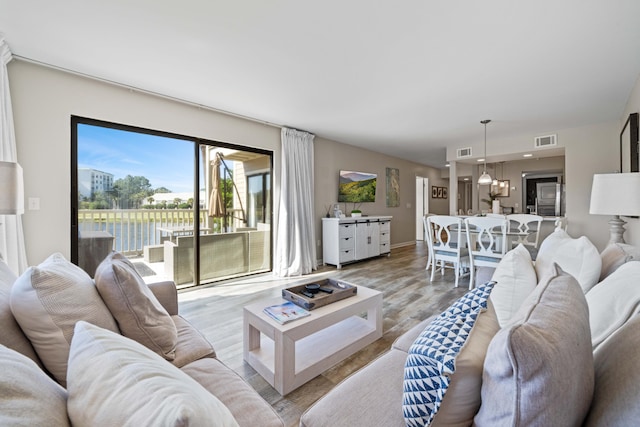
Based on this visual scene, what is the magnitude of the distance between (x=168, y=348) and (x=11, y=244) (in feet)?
7.10

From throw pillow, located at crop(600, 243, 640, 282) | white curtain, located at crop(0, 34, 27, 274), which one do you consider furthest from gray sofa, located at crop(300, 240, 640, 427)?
white curtain, located at crop(0, 34, 27, 274)

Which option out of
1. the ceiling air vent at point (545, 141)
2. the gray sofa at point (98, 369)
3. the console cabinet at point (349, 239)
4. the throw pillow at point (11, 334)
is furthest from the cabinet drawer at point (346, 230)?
the throw pillow at point (11, 334)

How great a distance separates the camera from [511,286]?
109 centimetres

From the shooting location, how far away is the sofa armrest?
175cm

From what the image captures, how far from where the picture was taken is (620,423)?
0.53 metres

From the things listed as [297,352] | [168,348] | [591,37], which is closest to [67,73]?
[168,348]

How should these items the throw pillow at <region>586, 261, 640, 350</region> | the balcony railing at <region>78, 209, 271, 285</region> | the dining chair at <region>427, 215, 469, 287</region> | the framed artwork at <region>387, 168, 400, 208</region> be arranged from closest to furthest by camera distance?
1. the throw pillow at <region>586, 261, 640, 350</region>
2. the balcony railing at <region>78, 209, 271, 285</region>
3. the dining chair at <region>427, 215, 469, 287</region>
4. the framed artwork at <region>387, 168, 400, 208</region>

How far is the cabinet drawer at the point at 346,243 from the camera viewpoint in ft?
16.4

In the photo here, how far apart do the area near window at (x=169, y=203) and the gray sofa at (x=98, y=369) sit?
192 cm

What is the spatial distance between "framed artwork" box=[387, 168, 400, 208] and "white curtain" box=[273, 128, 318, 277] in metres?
2.82

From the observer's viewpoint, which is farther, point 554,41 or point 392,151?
point 392,151

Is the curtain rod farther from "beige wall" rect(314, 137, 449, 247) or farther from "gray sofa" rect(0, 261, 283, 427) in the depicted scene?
"gray sofa" rect(0, 261, 283, 427)

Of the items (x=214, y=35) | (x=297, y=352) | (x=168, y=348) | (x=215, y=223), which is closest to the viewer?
(x=168, y=348)

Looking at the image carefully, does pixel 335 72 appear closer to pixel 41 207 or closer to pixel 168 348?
pixel 168 348
